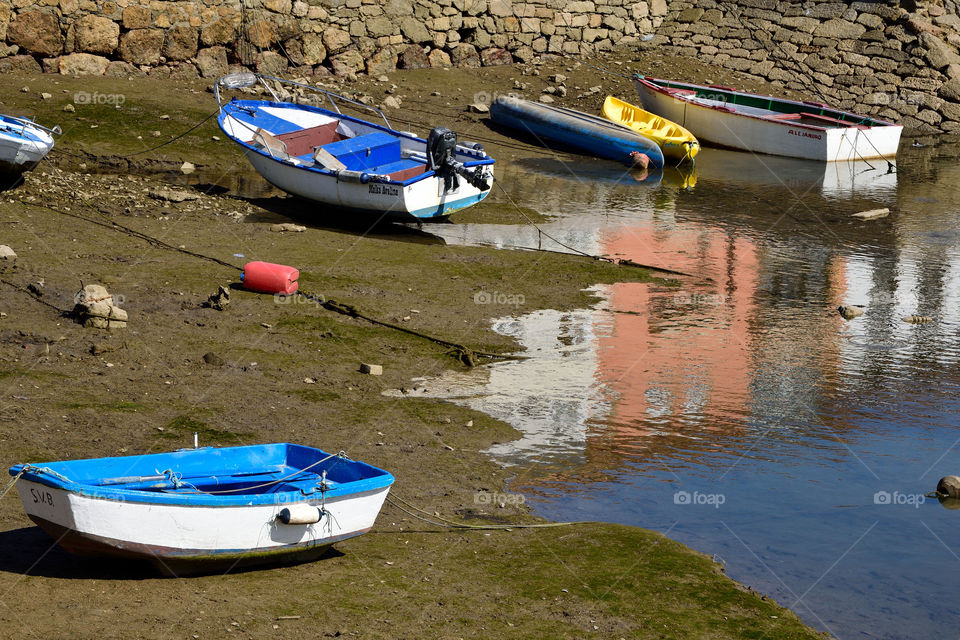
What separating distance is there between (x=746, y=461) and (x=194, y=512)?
4956 millimetres

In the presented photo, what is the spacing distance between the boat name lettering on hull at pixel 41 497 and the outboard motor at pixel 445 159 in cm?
1001

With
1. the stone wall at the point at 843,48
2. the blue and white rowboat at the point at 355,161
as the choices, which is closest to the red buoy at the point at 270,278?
the blue and white rowboat at the point at 355,161

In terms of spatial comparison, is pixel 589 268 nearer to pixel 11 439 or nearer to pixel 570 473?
pixel 570 473

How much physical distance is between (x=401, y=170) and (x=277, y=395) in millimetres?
6952

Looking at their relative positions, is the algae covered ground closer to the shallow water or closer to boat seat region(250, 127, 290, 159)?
the shallow water

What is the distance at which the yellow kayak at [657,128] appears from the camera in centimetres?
2336

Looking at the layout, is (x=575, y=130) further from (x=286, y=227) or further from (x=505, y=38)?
(x=286, y=227)

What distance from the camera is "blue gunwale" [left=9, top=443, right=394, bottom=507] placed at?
23.4 feet

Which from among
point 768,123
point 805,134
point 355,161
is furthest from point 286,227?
point 805,134

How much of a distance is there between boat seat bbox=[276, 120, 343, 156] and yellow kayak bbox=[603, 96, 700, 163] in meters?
7.26

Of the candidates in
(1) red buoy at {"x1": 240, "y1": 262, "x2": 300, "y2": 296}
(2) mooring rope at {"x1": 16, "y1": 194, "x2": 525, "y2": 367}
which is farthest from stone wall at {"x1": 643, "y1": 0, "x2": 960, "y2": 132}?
(1) red buoy at {"x1": 240, "y1": 262, "x2": 300, "y2": 296}

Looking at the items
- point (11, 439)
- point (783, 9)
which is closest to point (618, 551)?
point (11, 439)

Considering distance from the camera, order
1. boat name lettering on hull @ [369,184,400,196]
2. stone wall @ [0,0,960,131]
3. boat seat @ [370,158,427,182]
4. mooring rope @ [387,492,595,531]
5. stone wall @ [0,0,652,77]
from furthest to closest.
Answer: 1. stone wall @ [0,0,960,131]
2. stone wall @ [0,0,652,77]
3. boat seat @ [370,158,427,182]
4. boat name lettering on hull @ [369,184,400,196]
5. mooring rope @ [387,492,595,531]

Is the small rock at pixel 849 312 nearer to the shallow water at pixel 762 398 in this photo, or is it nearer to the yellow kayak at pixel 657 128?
the shallow water at pixel 762 398
